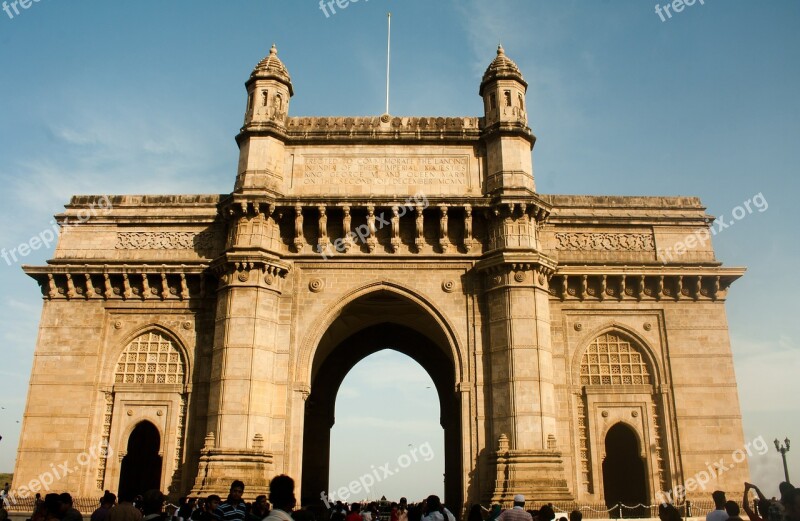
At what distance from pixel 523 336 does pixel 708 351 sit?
7198 mm

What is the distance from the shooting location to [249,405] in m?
22.2

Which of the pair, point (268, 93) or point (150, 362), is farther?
point (268, 93)

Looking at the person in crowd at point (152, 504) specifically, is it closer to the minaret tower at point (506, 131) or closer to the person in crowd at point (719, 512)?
the person in crowd at point (719, 512)

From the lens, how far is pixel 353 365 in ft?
105

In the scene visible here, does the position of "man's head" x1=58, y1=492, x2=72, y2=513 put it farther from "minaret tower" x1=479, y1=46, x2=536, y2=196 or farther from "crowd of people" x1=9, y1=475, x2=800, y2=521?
"minaret tower" x1=479, y1=46, x2=536, y2=196

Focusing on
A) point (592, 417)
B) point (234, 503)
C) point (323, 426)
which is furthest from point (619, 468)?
point (234, 503)

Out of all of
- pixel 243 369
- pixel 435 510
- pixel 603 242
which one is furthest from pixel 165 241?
pixel 435 510

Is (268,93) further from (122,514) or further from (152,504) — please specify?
(152,504)

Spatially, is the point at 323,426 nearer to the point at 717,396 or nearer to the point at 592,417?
the point at 592,417

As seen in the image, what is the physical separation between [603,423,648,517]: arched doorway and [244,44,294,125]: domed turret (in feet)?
56.7

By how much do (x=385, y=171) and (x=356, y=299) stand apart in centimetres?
486

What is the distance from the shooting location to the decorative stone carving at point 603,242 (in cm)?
2625

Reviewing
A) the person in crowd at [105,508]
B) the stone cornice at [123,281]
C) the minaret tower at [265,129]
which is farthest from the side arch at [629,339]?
the person in crowd at [105,508]

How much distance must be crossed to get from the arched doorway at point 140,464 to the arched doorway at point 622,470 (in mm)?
17119
